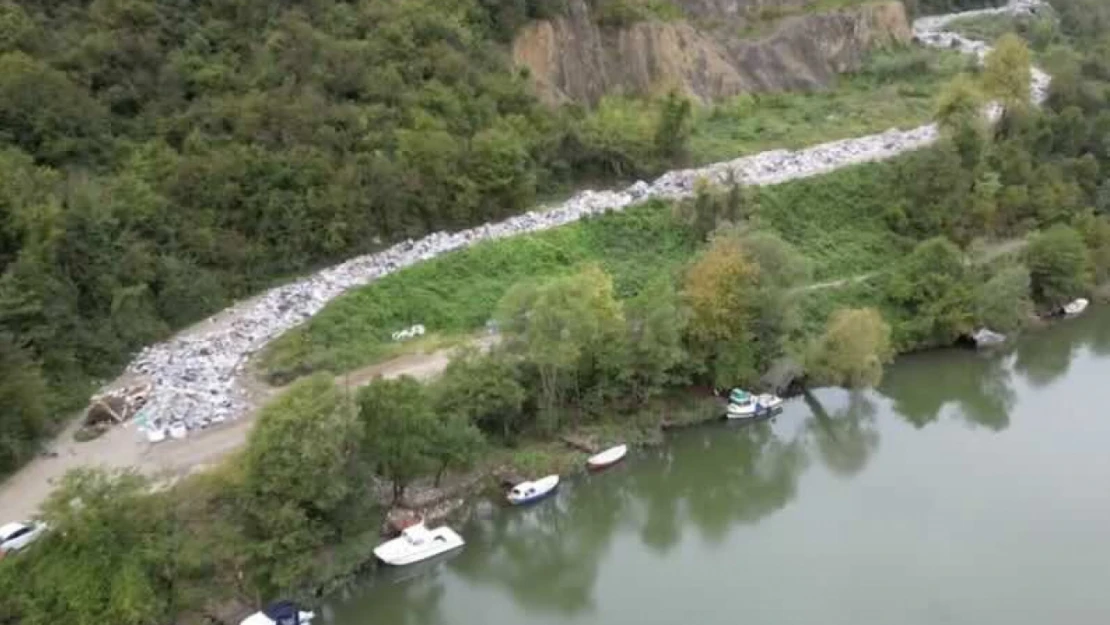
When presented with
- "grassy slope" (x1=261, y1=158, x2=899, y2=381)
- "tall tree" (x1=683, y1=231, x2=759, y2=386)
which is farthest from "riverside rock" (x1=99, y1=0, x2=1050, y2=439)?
"tall tree" (x1=683, y1=231, x2=759, y2=386)

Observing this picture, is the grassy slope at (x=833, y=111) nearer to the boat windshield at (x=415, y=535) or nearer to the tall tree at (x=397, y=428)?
the tall tree at (x=397, y=428)

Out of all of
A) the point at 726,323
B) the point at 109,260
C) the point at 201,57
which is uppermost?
the point at 201,57

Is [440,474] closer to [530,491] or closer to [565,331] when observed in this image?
[530,491]

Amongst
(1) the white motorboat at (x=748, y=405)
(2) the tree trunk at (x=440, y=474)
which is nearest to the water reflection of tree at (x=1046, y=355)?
Result: (1) the white motorboat at (x=748, y=405)

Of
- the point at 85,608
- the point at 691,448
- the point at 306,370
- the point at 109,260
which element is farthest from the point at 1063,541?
the point at 109,260

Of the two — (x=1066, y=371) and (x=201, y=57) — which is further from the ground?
(x=201, y=57)

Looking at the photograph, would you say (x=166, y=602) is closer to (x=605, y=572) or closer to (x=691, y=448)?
(x=605, y=572)
